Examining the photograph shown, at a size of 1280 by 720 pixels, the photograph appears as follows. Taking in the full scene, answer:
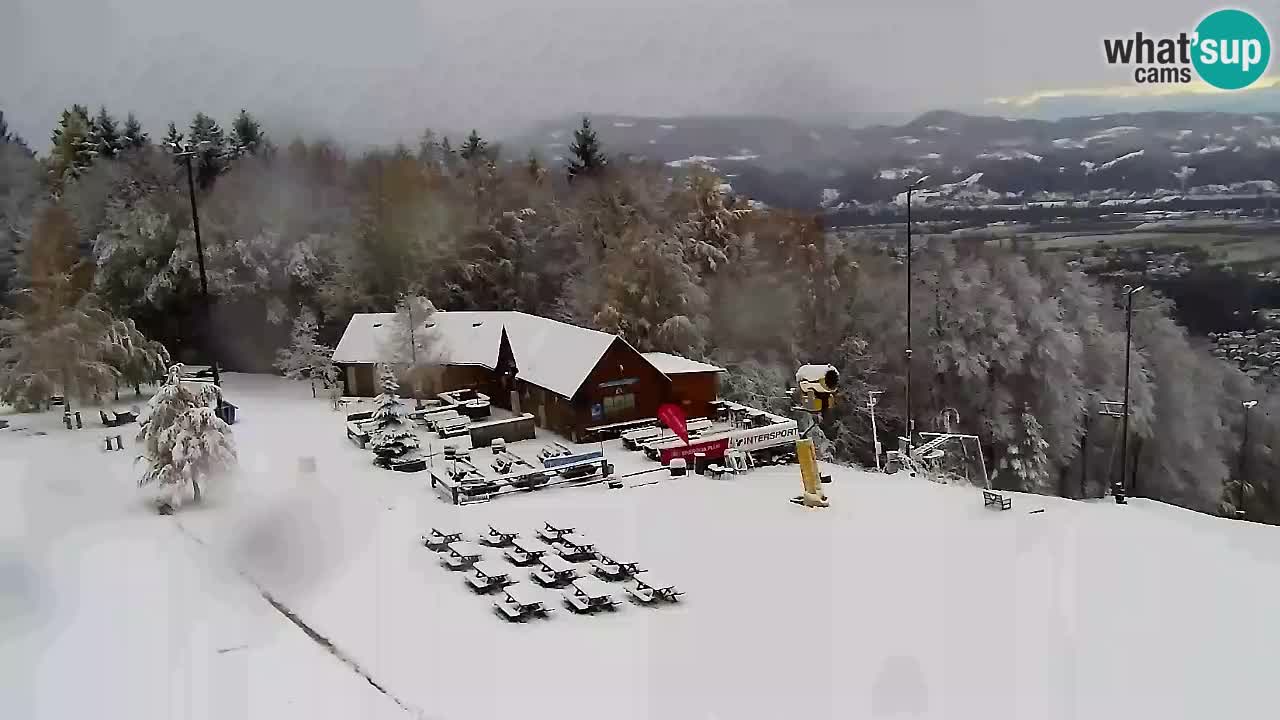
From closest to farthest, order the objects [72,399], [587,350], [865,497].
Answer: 1. [865,497]
2. [72,399]
3. [587,350]

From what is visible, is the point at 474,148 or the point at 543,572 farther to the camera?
the point at 474,148

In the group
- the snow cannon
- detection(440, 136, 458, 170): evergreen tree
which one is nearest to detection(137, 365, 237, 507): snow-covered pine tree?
the snow cannon

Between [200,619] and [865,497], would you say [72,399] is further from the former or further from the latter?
[865,497]

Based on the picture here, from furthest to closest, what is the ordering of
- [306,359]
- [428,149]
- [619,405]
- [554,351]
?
[428,149]
[306,359]
[554,351]
[619,405]

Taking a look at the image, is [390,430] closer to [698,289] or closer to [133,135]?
[133,135]

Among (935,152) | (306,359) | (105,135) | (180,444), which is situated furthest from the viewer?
(935,152)

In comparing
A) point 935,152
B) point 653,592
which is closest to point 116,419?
point 653,592

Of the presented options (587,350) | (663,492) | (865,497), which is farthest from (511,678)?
(587,350)
